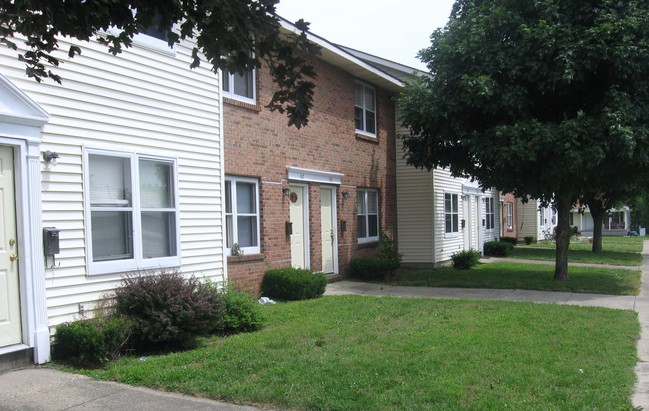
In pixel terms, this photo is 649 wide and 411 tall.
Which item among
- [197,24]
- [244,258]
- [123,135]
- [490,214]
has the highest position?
[197,24]

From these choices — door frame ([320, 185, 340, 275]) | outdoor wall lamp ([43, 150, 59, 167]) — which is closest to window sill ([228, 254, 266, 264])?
door frame ([320, 185, 340, 275])

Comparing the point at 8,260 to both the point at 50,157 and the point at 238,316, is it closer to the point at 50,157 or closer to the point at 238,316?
the point at 50,157

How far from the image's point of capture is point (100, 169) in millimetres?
7359

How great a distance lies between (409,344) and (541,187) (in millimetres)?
7672

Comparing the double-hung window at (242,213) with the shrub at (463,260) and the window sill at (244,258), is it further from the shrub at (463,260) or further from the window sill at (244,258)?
the shrub at (463,260)

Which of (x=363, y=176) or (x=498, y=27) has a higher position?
(x=498, y=27)

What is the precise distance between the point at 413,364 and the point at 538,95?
8566 mm

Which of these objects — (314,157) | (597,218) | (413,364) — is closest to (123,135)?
(413,364)

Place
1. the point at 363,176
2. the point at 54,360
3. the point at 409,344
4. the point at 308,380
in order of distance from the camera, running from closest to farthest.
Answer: the point at 308,380 < the point at 54,360 < the point at 409,344 < the point at 363,176

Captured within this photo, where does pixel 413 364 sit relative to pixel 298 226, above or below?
below

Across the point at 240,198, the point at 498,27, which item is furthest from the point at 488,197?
the point at 240,198

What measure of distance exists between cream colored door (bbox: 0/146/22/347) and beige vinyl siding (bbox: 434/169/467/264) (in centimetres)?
1341

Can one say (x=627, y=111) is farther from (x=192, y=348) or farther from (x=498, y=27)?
(x=192, y=348)

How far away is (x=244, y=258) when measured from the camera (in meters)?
10.6
